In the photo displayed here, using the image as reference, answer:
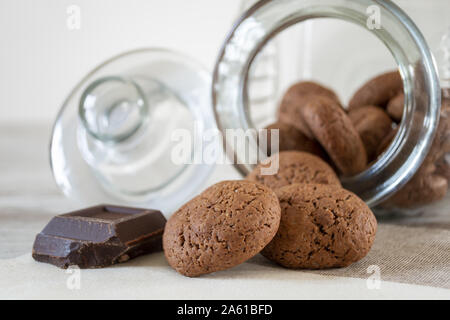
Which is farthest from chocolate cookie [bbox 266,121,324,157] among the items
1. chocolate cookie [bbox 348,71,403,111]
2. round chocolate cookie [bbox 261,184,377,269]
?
round chocolate cookie [bbox 261,184,377,269]

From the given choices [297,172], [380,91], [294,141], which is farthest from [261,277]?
[380,91]

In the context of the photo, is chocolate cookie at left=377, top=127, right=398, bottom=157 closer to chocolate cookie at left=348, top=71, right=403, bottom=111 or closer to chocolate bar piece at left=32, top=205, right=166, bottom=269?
chocolate cookie at left=348, top=71, right=403, bottom=111

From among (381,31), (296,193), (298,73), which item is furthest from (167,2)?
(296,193)

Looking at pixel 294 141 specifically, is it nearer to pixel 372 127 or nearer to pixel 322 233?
pixel 372 127

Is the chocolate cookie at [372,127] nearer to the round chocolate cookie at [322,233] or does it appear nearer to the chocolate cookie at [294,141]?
the chocolate cookie at [294,141]

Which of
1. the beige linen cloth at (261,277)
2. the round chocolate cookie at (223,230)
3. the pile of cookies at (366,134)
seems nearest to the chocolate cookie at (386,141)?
the pile of cookies at (366,134)
